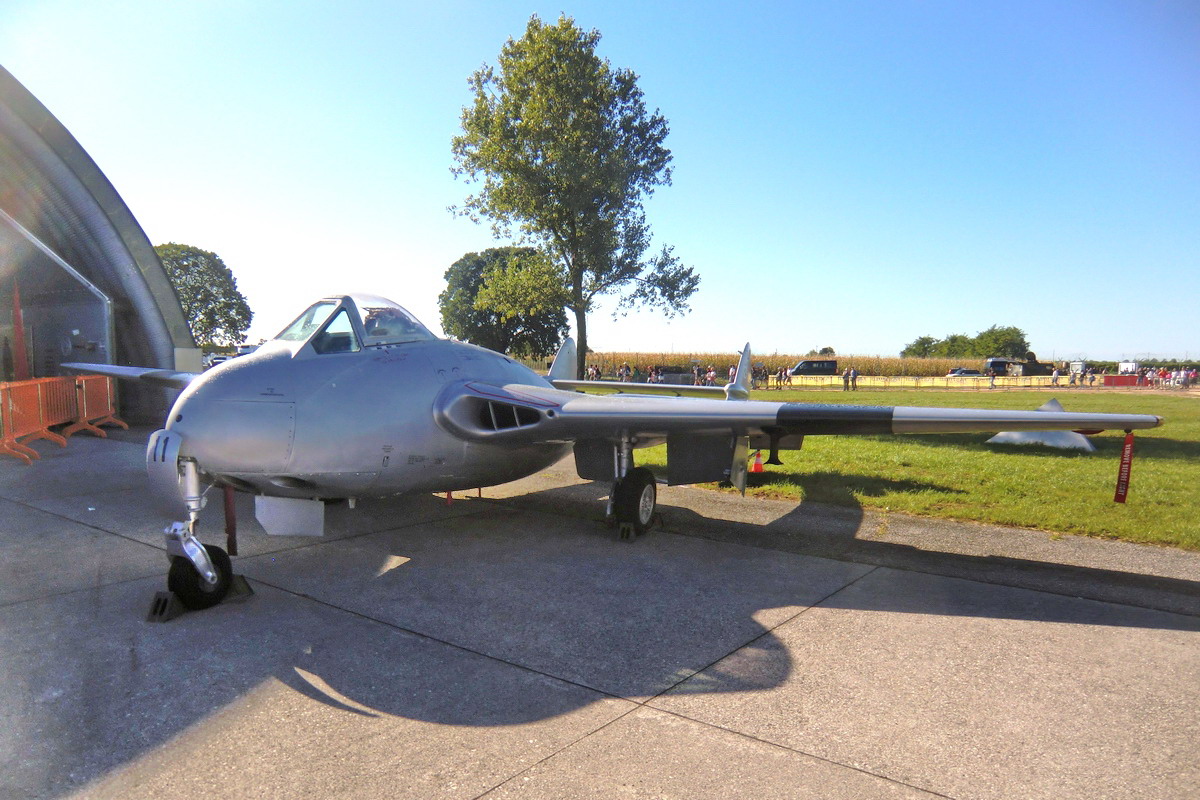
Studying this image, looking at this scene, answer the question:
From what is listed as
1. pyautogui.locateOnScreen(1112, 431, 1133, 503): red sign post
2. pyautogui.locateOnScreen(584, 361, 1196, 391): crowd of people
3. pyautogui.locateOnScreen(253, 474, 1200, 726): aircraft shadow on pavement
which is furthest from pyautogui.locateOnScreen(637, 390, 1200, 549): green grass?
pyautogui.locateOnScreen(584, 361, 1196, 391): crowd of people

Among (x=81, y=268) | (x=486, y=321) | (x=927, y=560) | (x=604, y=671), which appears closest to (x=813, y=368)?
(x=486, y=321)

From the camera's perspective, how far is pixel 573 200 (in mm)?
26156

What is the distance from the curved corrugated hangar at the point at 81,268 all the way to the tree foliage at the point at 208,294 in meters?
45.8

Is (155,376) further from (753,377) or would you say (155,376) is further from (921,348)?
(921,348)

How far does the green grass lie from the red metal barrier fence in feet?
41.6

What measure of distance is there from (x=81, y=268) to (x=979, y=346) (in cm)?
14488

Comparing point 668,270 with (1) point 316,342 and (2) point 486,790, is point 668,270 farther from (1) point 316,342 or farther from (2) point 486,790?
(2) point 486,790

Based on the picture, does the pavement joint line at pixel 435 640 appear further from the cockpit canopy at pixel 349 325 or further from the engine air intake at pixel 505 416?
the engine air intake at pixel 505 416

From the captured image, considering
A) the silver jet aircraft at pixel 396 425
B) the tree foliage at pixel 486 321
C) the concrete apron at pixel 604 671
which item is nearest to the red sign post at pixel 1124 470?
the silver jet aircraft at pixel 396 425

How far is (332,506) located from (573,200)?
62.4ft

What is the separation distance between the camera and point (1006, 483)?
11258mm

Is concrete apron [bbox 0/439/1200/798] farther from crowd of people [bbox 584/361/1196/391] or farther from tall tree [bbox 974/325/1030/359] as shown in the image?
tall tree [bbox 974/325/1030/359]

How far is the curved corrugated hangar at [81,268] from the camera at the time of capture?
18828 mm

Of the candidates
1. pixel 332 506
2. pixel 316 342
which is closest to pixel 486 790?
pixel 316 342
